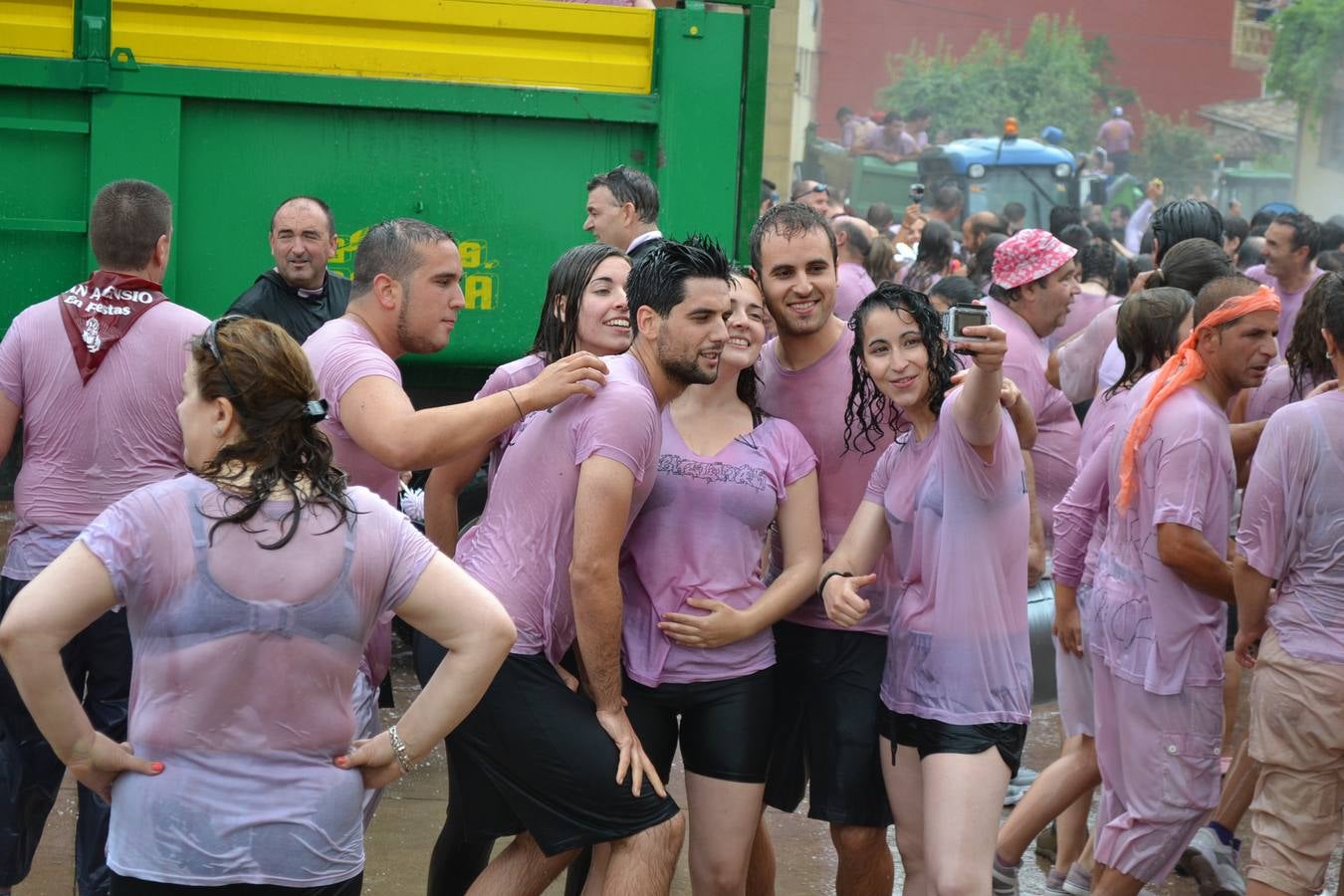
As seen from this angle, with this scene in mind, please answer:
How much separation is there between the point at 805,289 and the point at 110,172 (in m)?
2.97

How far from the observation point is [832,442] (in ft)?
14.2

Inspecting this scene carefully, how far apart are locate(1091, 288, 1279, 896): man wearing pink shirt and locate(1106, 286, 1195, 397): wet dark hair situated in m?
0.49

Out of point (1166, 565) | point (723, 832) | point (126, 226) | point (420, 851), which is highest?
point (126, 226)

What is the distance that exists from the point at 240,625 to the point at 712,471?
155cm

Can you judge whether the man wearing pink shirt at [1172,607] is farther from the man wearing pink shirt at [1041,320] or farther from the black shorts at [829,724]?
the man wearing pink shirt at [1041,320]

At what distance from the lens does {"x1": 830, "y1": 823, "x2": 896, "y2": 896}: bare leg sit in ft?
13.6

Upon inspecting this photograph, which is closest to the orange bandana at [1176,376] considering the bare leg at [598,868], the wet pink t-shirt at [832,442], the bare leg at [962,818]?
the wet pink t-shirt at [832,442]

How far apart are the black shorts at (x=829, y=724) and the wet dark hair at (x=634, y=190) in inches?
80.4

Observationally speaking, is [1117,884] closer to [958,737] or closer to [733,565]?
[958,737]

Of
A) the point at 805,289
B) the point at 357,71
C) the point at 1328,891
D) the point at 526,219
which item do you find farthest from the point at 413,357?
the point at 1328,891

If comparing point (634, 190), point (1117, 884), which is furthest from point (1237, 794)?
point (634, 190)

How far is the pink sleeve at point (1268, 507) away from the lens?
4.09 metres

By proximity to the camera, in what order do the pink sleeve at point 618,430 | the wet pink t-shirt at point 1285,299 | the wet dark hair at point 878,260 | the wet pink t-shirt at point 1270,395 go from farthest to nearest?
the wet dark hair at point 878,260 < the wet pink t-shirt at point 1285,299 < the wet pink t-shirt at point 1270,395 < the pink sleeve at point 618,430

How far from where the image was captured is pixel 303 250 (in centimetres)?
589
